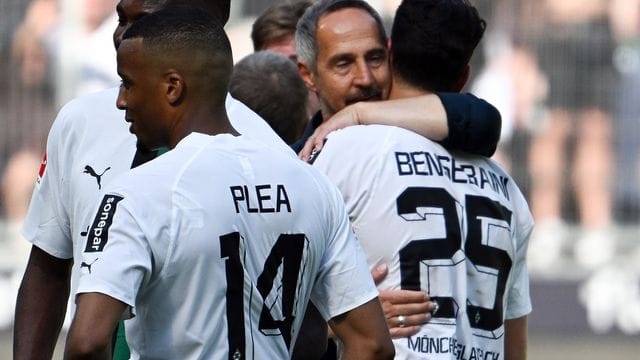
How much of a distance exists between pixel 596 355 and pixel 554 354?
35 cm

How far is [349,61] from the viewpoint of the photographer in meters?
4.62

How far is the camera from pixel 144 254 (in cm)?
303

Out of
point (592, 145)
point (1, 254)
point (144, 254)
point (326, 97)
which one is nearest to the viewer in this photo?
point (144, 254)

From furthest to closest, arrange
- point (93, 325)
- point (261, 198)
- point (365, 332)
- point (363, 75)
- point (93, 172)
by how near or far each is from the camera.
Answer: point (363, 75)
point (93, 172)
point (365, 332)
point (261, 198)
point (93, 325)

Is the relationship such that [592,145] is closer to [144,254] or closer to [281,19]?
[281,19]

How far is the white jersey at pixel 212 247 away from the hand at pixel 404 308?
499 mm

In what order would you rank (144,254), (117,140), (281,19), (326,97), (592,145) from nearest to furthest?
(144,254)
(117,140)
(326,97)
(281,19)
(592,145)

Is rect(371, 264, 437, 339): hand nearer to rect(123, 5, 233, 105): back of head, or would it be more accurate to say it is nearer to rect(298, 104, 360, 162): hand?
rect(298, 104, 360, 162): hand

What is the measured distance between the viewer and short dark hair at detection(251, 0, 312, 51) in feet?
19.6

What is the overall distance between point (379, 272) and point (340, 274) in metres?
0.46

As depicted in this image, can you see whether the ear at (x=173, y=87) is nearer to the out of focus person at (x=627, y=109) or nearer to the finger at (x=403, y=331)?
the finger at (x=403, y=331)

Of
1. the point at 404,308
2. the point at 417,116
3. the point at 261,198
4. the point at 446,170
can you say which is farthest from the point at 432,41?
the point at 261,198

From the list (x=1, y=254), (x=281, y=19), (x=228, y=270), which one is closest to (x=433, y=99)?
(x=228, y=270)

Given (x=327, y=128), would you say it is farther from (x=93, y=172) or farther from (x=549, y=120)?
(x=549, y=120)
